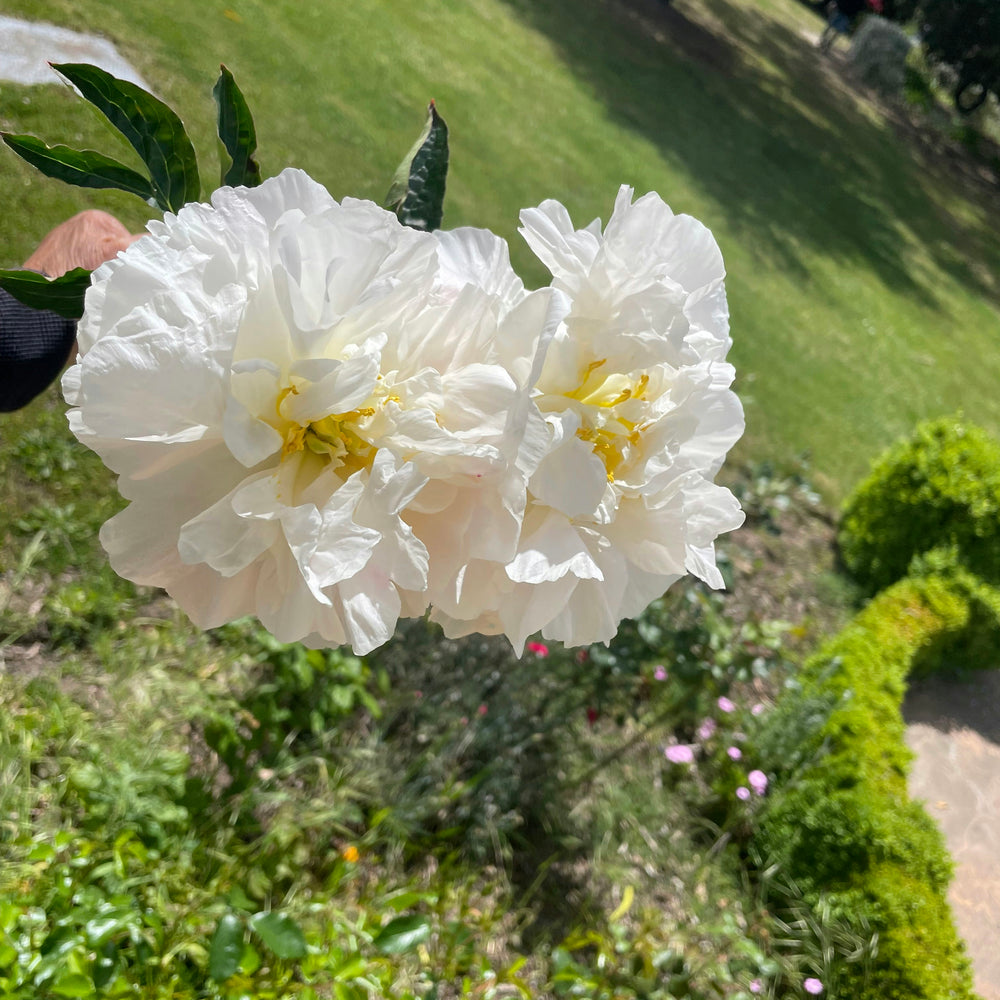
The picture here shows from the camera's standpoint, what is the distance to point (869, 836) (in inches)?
127

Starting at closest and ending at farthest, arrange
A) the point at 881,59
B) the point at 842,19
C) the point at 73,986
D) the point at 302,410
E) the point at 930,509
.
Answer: the point at 302,410 → the point at 73,986 → the point at 930,509 → the point at 881,59 → the point at 842,19

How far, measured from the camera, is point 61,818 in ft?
6.99

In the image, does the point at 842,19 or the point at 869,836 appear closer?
the point at 869,836

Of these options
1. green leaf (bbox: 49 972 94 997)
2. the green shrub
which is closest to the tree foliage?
the green shrub

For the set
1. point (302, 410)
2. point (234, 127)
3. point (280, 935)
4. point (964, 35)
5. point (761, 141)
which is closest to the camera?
point (302, 410)

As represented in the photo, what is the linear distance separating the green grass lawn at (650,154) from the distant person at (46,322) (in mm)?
1789

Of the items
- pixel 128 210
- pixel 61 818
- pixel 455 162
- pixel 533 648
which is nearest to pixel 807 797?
pixel 533 648

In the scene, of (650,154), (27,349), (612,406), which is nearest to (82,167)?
(612,406)

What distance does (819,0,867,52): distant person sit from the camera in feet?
62.2

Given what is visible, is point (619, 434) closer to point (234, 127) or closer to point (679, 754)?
point (234, 127)

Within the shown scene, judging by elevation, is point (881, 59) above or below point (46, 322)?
above

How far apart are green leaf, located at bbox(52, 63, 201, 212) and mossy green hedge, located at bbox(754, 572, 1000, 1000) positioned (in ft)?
10.6

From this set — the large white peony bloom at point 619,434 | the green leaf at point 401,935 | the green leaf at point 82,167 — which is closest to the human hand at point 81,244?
the green leaf at point 82,167

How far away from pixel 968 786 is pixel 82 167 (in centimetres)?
539
